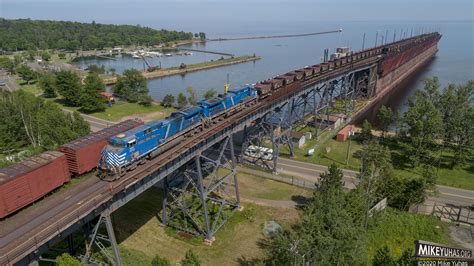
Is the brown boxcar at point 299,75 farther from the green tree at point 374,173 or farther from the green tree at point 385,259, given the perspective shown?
the green tree at point 385,259

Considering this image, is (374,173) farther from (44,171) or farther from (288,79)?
(44,171)

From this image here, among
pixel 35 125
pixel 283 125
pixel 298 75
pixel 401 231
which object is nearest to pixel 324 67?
pixel 298 75

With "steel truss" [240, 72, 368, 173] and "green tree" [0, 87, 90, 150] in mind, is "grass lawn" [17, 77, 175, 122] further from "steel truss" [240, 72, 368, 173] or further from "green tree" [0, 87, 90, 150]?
"steel truss" [240, 72, 368, 173]

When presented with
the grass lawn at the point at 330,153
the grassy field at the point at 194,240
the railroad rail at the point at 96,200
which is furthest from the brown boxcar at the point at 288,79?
the grassy field at the point at 194,240

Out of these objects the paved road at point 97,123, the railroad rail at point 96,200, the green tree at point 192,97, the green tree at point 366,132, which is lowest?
the paved road at point 97,123

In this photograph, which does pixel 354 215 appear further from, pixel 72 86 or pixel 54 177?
pixel 72 86
